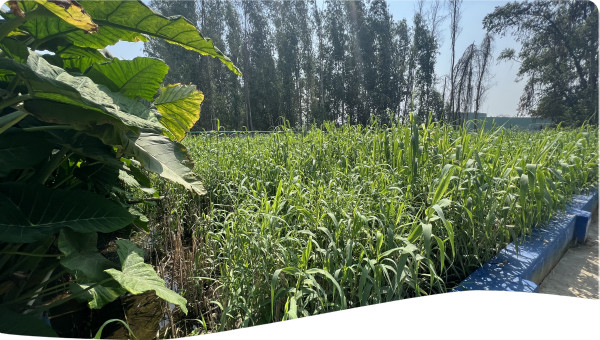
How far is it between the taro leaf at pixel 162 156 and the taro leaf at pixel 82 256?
0.73ft

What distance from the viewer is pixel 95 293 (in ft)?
2.28

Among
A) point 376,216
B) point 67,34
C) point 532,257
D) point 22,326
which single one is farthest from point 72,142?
point 532,257

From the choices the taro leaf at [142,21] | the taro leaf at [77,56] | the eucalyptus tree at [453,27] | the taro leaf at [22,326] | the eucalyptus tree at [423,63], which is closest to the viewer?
the taro leaf at [22,326]

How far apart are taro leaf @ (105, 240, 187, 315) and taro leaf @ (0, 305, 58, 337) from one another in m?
0.15

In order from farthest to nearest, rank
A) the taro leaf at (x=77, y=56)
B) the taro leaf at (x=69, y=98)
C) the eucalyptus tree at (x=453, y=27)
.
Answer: the eucalyptus tree at (x=453, y=27) < the taro leaf at (x=77, y=56) < the taro leaf at (x=69, y=98)

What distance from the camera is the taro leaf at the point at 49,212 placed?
1.95 feet

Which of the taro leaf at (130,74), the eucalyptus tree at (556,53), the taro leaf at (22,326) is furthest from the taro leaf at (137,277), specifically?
the eucalyptus tree at (556,53)

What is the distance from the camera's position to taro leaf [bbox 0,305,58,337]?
22.3 inches

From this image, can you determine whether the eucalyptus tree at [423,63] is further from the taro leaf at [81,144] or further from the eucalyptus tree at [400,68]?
the taro leaf at [81,144]

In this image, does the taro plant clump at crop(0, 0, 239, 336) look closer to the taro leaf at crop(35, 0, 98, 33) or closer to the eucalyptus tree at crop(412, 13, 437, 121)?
the taro leaf at crop(35, 0, 98, 33)

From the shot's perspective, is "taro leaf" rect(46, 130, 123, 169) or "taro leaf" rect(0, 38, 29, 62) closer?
"taro leaf" rect(0, 38, 29, 62)

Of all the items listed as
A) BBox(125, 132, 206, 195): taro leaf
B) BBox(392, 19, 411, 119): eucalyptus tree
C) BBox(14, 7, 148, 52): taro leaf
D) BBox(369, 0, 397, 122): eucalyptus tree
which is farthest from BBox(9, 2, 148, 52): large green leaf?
BBox(392, 19, 411, 119): eucalyptus tree

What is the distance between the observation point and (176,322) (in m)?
1.02

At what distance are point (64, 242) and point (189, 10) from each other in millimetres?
1324
